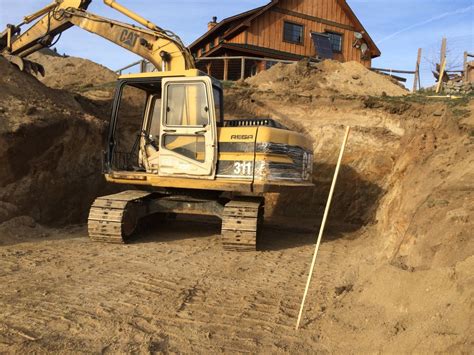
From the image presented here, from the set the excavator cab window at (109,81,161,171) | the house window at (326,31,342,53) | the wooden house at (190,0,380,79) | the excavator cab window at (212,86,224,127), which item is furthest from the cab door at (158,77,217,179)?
the house window at (326,31,342,53)

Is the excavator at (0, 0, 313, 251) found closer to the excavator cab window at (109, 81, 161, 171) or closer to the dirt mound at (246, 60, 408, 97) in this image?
the excavator cab window at (109, 81, 161, 171)

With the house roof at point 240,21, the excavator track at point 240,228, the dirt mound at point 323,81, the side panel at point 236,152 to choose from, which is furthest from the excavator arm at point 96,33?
the house roof at point 240,21

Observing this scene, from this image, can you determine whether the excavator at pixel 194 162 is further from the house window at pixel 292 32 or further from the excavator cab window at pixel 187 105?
the house window at pixel 292 32

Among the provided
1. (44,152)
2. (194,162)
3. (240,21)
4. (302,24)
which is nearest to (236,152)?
(194,162)

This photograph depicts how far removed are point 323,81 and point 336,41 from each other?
14.0 m

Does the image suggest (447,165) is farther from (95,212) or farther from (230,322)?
(95,212)

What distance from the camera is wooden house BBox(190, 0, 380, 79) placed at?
24.5 m

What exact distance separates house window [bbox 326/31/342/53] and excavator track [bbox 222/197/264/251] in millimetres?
22659

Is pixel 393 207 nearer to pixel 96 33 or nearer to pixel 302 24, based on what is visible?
pixel 96 33

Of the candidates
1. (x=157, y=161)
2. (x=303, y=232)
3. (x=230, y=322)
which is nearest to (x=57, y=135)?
(x=157, y=161)

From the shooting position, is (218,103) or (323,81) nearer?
(218,103)

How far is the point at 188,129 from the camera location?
7.44m

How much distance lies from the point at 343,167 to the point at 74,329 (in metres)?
9.12

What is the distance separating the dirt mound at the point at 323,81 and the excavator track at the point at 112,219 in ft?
25.7
